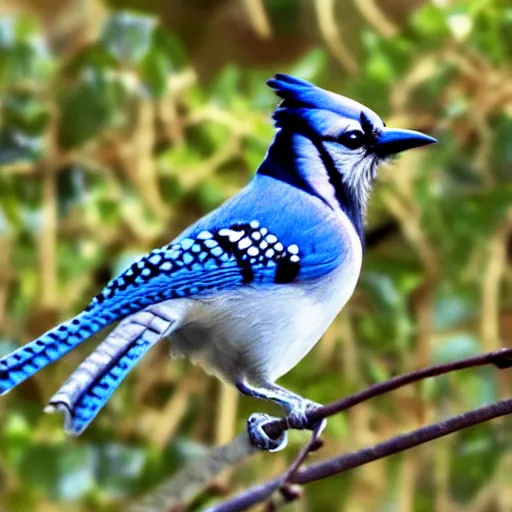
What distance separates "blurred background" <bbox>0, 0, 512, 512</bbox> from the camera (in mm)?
635

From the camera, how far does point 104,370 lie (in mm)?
281

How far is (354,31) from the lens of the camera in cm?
73

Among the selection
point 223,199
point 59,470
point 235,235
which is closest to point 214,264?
point 235,235

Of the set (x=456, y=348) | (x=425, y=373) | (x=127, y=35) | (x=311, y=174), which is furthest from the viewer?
(x=456, y=348)

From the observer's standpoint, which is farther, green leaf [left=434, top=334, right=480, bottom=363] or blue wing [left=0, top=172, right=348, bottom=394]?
green leaf [left=434, top=334, right=480, bottom=363]

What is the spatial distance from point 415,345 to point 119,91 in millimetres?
297

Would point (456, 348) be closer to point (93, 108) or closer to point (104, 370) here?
point (93, 108)

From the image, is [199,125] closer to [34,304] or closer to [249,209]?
[34,304]

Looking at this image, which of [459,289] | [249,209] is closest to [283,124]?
[249,209]

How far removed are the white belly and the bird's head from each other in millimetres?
28

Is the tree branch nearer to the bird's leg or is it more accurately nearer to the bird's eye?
the bird's leg

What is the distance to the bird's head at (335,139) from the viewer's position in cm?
35

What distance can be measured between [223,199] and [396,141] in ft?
0.99

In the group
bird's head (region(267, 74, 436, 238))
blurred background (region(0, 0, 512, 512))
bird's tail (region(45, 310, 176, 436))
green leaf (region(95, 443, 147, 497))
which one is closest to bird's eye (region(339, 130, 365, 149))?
bird's head (region(267, 74, 436, 238))
